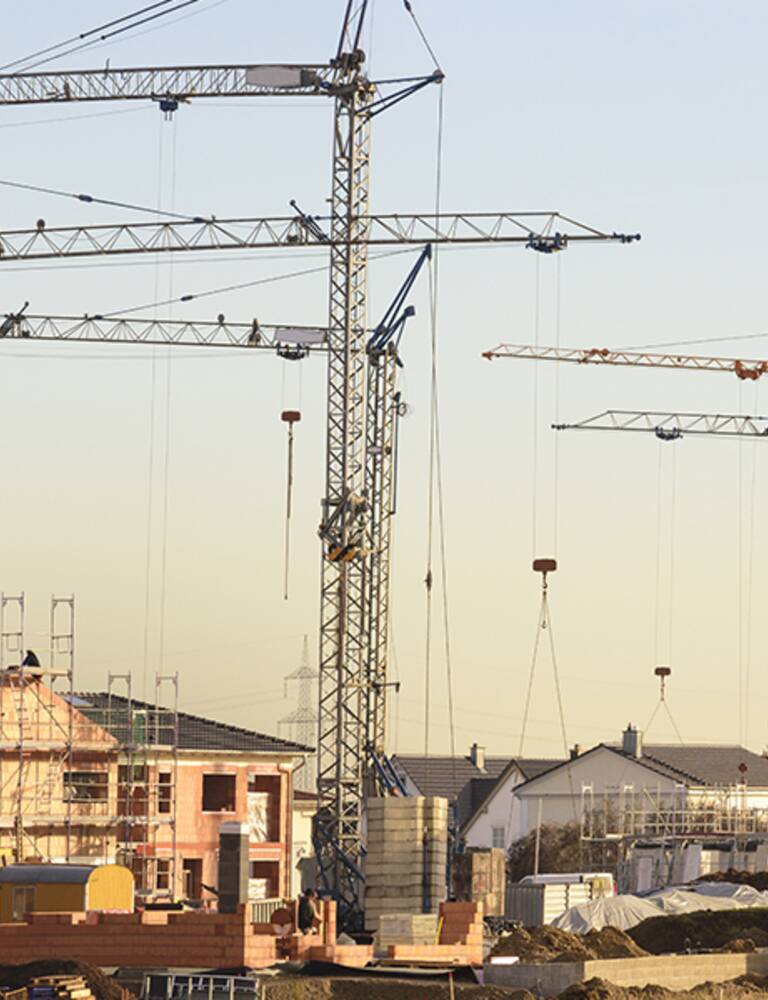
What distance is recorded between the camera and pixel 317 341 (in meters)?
86.6

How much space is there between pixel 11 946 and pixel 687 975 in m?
11.9

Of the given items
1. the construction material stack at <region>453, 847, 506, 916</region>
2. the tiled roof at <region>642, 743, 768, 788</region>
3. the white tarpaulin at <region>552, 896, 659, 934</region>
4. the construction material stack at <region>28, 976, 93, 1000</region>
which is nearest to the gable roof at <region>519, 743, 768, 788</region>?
the tiled roof at <region>642, 743, 768, 788</region>

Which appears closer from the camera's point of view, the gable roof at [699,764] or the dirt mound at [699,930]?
the dirt mound at [699,930]

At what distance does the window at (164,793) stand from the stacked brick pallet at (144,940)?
25135 mm

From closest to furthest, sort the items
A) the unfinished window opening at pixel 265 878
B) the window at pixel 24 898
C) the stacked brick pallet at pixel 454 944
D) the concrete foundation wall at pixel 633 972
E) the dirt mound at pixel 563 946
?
the concrete foundation wall at pixel 633 972
the dirt mound at pixel 563 946
the stacked brick pallet at pixel 454 944
the window at pixel 24 898
the unfinished window opening at pixel 265 878

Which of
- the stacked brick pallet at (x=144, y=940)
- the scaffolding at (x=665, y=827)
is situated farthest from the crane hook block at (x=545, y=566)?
the stacked brick pallet at (x=144, y=940)

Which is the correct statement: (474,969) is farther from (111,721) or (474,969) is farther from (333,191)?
(333,191)

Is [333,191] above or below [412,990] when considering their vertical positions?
above

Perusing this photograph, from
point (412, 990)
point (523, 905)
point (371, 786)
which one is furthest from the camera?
point (371, 786)

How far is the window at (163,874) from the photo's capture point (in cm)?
6594

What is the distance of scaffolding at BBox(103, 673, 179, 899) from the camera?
63.7m

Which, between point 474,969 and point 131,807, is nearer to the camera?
point 474,969

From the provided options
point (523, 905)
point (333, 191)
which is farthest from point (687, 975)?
point (333, 191)

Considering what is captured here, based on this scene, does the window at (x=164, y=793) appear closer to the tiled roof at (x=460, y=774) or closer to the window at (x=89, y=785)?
the window at (x=89, y=785)
